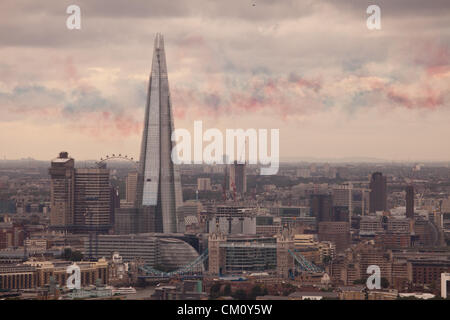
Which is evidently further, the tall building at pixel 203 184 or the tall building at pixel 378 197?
the tall building at pixel 378 197

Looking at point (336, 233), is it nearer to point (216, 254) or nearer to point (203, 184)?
point (203, 184)

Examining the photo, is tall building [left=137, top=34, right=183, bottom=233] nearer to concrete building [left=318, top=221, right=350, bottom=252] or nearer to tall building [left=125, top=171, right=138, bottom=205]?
tall building [left=125, top=171, right=138, bottom=205]

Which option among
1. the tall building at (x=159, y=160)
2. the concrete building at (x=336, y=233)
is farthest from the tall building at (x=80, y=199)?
the concrete building at (x=336, y=233)

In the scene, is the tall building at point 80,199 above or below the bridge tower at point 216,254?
above

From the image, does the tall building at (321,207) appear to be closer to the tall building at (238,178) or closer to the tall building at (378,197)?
the tall building at (378,197)

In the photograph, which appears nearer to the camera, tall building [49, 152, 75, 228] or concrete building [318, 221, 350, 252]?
concrete building [318, 221, 350, 252]

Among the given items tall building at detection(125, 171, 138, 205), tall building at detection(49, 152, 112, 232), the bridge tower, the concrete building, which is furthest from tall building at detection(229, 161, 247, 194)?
tall building at detection(49, 152, 112, 232)

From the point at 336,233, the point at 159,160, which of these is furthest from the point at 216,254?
the point at 159,160
